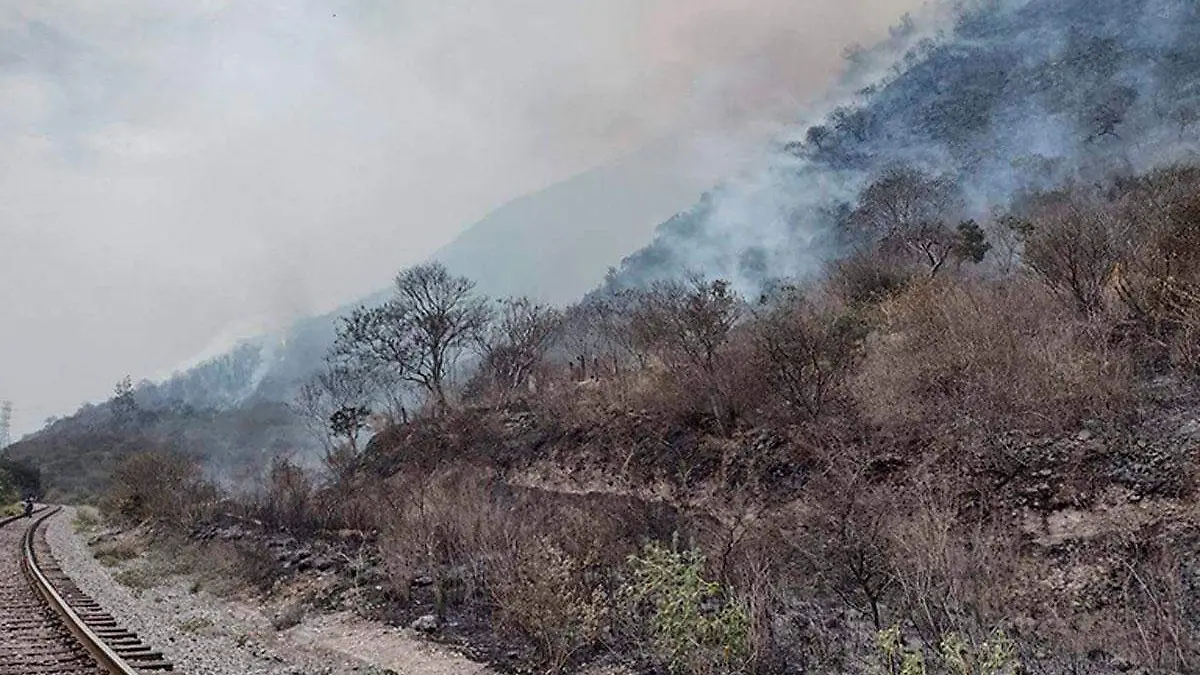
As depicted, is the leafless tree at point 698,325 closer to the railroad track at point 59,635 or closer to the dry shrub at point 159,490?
the railroad track at point 59,635

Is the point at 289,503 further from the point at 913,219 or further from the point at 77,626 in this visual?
the point at 913,219

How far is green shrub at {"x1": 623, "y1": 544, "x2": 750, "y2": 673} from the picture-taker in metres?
7.04

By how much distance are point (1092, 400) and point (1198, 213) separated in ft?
11.8

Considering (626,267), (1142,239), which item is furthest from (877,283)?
(626,267)

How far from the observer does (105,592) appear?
14.1 meters

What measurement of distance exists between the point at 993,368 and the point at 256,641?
10984 millimetres

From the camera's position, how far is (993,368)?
1140cm

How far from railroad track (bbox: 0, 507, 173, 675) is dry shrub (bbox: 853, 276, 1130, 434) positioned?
10549mm

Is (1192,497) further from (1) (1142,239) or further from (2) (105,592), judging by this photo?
(2) (105,592)

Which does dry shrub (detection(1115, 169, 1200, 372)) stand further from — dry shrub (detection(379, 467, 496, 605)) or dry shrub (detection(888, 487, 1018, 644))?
dry shrub (detection(379, 467, 496, 605))

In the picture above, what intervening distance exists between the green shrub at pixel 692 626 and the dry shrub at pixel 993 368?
17.9 feet

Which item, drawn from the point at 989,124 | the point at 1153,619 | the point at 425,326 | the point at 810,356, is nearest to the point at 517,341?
the point at 425,326

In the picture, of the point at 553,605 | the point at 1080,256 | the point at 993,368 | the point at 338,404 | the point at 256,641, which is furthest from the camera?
the point at 338,404

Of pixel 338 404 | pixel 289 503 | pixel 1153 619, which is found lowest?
pixel 1153 619
